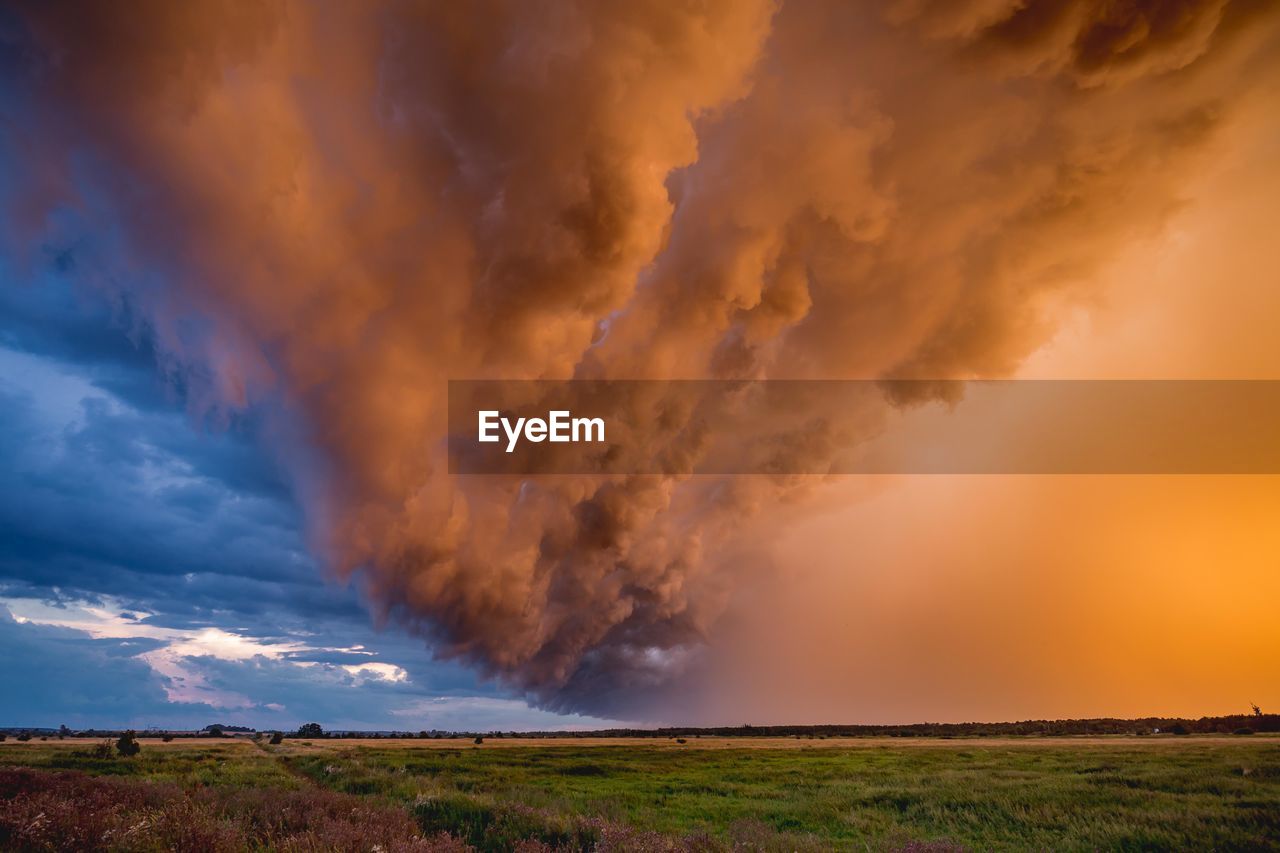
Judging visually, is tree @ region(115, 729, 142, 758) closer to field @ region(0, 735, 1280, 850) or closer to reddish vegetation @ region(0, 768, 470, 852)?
field @ region(0, 735, 1280, 850)

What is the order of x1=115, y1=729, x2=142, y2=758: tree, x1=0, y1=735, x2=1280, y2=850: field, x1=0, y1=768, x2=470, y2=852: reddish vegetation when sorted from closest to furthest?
x1=0, y1=768, x2=470, y2=852: reddish vegetation < x1=0, y1=735, x2=1280, y2=850: field < x1=115, y1=729, x2=142, y2=758: tree

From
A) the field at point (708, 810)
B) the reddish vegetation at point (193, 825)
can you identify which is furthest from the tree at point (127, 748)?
the reddish vegetation at point (193, 825)

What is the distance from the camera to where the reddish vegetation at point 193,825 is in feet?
31.1

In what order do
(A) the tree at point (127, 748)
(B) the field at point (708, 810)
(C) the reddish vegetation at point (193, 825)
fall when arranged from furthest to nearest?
(A) the tree at point (127, 748)
(B) the field at point (708, 810)
(C) the reddish vegetation at point (193, 825)

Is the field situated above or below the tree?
above

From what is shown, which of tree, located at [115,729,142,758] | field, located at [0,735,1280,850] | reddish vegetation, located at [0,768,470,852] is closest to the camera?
reddish vegetation, located at [0,768,470,852]

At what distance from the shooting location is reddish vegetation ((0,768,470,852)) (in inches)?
373

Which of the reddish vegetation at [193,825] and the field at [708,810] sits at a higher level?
the reddish vegetation at [193,825]

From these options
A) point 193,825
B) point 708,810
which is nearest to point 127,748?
point 708,810

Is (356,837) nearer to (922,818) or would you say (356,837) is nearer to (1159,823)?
(922,818)

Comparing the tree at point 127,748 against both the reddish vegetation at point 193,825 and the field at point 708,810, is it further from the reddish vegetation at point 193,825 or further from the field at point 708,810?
the reddish vegetation at point 193,825

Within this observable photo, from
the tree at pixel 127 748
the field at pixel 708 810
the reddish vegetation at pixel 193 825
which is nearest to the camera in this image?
the reddish vegetation at pixel 193 825

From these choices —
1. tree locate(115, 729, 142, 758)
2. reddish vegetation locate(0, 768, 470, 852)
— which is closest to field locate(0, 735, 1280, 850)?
reddish vegetation locate(0, 768, 470, 852)

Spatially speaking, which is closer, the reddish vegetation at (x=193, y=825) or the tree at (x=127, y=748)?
the reddish vegetation at (x=193, y=825)
